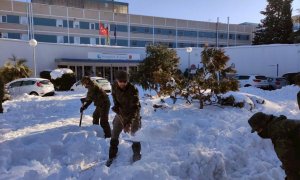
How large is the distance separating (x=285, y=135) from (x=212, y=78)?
9078 millimetres

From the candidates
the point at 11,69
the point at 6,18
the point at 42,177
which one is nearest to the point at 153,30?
the point at 6,18

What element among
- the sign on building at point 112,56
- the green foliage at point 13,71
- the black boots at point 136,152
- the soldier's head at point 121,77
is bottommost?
the black boots at point 136,152

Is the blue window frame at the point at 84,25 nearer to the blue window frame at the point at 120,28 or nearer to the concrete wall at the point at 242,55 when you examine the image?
the blue window frame at the point at 120,28

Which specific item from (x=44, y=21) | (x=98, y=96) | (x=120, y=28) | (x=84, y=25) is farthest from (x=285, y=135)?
(x=120, y=28)

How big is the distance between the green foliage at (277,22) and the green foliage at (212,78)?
4364cm

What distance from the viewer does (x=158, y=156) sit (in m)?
6.32

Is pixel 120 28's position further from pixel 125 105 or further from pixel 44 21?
pixel 125 105

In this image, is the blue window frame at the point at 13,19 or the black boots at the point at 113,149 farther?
the blue window frame at the point at 13,19

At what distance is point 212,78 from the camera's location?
11984 mm

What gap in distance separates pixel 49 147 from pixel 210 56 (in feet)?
21.8

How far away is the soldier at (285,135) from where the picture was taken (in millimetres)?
2975

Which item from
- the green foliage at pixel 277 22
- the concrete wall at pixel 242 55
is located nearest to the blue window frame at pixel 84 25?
the concrete wall at pixel 242 55

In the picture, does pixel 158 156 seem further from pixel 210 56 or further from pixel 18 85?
pixel 18 85

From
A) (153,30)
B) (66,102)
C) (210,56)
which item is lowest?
(66,102)
